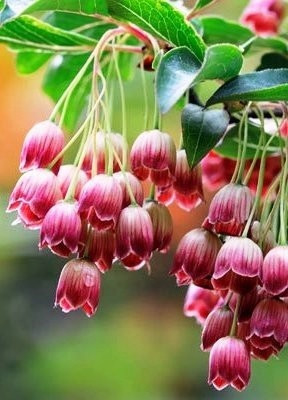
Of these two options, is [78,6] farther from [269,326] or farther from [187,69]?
[269,326]

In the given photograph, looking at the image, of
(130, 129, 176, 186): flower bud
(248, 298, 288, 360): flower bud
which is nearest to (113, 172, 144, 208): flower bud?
(130, 129, 176, 186): flower bud

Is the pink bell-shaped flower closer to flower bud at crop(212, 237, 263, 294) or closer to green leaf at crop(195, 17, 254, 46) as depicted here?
flower bud at crop(212, 237, 263, 294)

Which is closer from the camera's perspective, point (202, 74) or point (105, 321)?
point (202, 74)

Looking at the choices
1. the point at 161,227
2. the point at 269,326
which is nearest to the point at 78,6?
the point at 161,227

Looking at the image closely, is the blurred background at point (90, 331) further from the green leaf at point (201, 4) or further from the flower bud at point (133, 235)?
the flower bud at point (133, 235)

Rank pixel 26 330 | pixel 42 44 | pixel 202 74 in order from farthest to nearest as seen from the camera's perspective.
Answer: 1. pixel 26 330
2. pixel 42 44
3. pixel 202 74

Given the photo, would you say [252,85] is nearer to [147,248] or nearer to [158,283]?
[147,248]

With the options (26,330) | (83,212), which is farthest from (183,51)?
(26,330)
